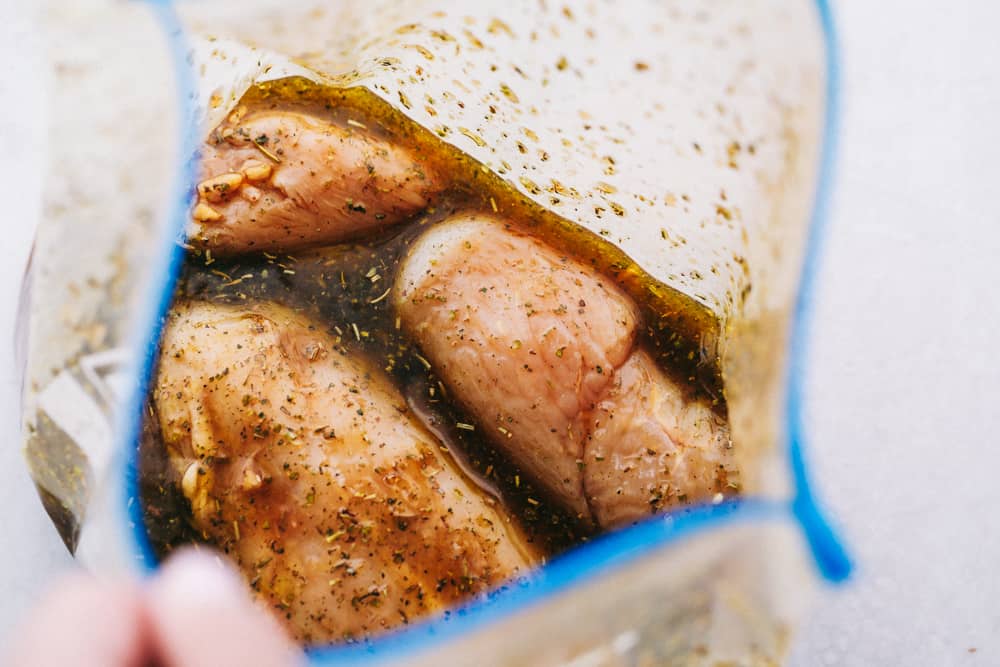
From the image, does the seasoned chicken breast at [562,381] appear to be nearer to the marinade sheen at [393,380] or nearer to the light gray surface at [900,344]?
the marinade sheen at [393,380]

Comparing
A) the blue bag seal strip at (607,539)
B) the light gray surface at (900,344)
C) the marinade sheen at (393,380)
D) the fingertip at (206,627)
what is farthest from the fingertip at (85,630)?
the light gray surface at (900,344)

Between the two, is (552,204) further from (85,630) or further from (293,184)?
(85,630)

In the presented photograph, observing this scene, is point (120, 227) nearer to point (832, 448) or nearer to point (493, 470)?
point (493, 470)

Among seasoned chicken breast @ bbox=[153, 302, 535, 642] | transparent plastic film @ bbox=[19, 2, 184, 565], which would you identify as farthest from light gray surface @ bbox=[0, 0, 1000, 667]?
transparent plastic film @ bbox=[19, 2, 184, 565]

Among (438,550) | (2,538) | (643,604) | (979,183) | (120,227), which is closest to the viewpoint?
(643,604)

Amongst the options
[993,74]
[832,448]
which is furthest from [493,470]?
[993,74]
